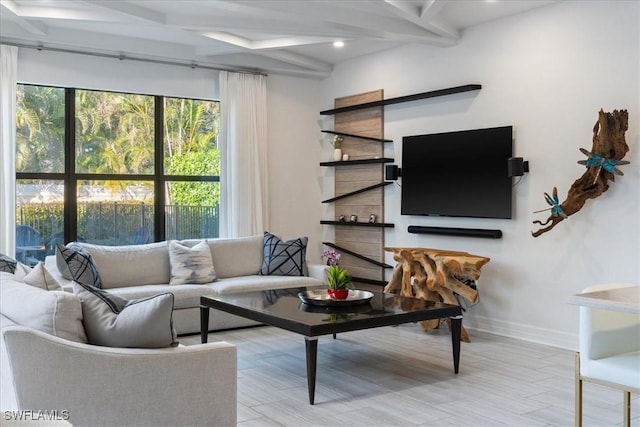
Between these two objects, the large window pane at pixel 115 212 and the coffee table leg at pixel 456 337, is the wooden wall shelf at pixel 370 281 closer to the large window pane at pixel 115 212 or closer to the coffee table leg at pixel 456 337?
the large window pane at pixel 115 212

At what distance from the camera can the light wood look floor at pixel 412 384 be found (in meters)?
3.46

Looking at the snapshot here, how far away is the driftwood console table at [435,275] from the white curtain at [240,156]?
2008 mm

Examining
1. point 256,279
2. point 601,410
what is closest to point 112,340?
point 601,410

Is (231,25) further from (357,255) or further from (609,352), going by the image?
(609,352)

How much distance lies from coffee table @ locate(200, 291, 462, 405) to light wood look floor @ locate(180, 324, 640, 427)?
25 cm

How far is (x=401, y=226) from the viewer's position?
21.8 feet

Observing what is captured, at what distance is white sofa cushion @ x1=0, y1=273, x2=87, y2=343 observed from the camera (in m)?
2.51

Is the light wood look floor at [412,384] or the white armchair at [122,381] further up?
the white armchair at [122,381]

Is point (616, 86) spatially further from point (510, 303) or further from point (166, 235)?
point (166, 235)

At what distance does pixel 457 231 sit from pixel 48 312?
4160 mm

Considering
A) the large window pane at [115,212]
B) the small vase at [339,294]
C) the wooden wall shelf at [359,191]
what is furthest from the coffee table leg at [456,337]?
the large window pane at [115,212]

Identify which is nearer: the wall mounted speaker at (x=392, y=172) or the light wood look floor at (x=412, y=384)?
the light wood look floor at (x=412, y=384)

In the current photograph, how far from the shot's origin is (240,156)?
7.05m

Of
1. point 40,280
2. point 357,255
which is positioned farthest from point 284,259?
point 40,280
